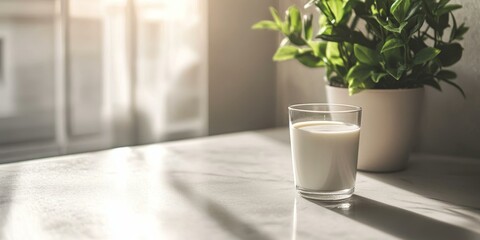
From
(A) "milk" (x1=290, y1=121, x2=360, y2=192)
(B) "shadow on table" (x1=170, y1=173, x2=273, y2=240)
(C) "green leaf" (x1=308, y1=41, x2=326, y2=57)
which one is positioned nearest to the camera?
(B) "shadow on table" (x1=170, y1=173, x2=273, y2=240)

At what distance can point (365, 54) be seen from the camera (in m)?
1.00

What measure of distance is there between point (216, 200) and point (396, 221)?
245 mm

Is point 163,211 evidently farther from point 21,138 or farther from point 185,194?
point 21,138

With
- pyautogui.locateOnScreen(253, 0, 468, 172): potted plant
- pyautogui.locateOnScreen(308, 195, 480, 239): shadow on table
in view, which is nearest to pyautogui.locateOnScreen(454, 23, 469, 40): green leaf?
pyautogui.locateOnScreen(253, 0, 468, 172): potted plant

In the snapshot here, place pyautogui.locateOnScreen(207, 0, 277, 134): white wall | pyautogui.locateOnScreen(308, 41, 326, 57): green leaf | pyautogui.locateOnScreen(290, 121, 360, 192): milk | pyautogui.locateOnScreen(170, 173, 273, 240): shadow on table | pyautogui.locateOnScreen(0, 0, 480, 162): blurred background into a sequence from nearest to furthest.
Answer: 1. pyautogui.locateOnScreen(170, 173, 273, 240): shadow on table
2. pyautogui.locateOnScreen(290, 121, 360, 192): milk
3. pyautogui.locateOnScreen(308, 41, 326, 57): green leaf
4. pyautogui.locateOnScreen(0, 0, 480, 162): blurred background
5. pyautogui.locateOnScreen(207, 0, 277, 134): white wall

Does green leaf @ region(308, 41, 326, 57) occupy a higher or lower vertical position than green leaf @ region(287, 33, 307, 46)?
lower

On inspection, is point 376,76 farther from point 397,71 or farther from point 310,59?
point 310,59

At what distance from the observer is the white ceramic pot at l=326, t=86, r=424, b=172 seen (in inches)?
41.0

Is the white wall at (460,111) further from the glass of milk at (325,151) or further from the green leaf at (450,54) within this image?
the glass of milk at (325,151)

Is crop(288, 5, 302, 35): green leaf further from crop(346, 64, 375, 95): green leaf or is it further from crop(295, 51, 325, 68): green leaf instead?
crop(346, 64, 375, 95): green leaf

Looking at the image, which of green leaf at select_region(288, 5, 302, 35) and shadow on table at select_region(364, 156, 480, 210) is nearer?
shadow on table at select_region(364, 156, 480, 210)

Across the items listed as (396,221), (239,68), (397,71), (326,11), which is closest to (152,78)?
(239,68)

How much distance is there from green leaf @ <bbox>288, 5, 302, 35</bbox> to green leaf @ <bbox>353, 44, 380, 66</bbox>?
0.17m

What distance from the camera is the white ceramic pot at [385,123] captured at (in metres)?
1.04
